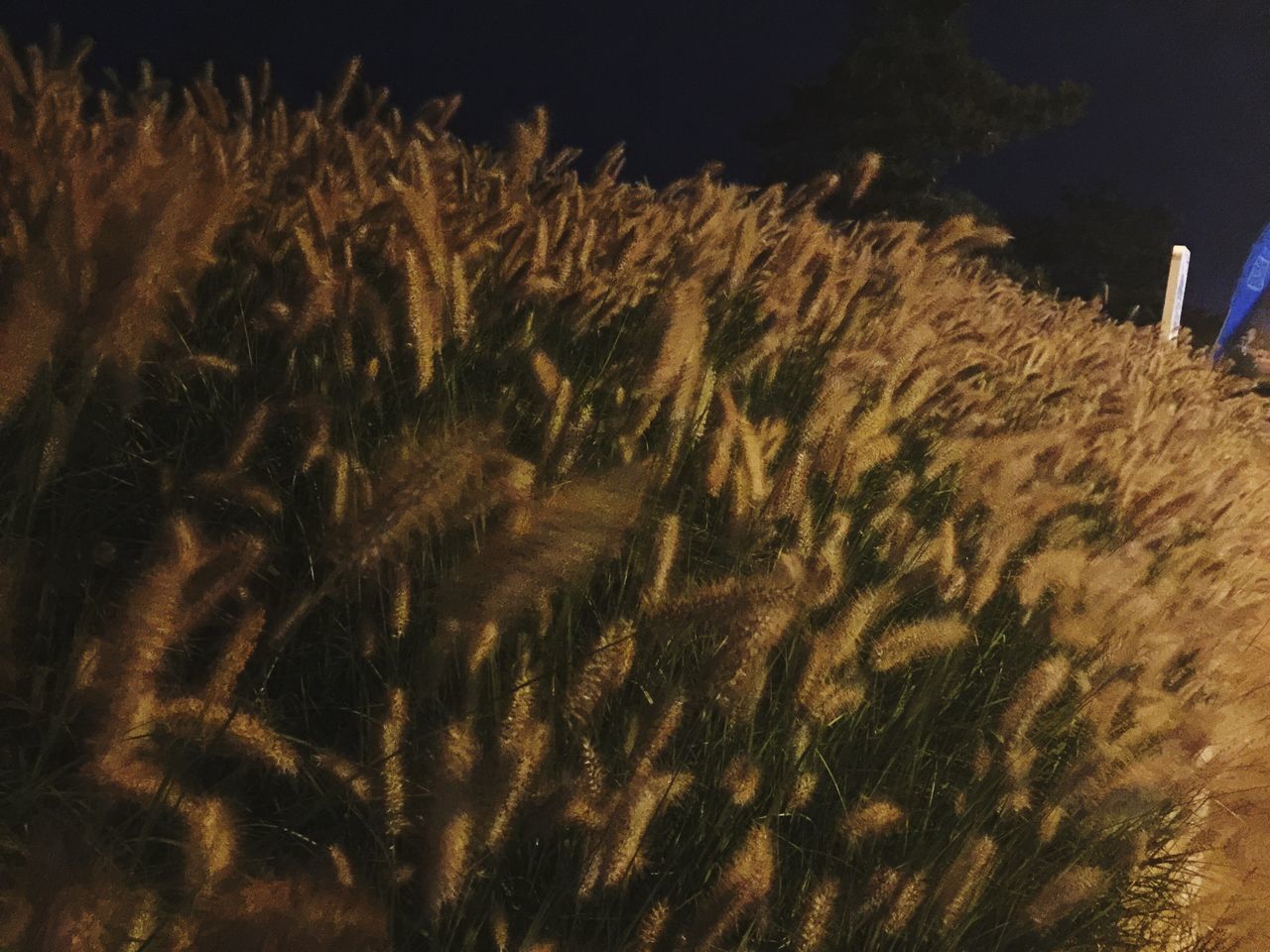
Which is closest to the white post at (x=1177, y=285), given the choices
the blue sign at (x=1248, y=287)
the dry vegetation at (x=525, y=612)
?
the blue sign at (x=1248, y=287)

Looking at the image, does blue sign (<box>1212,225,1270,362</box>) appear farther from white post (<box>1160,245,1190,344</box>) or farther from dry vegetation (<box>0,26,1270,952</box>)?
dry vegetation (<box>0,26,1270,952</box>)

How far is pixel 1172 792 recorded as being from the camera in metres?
2.05

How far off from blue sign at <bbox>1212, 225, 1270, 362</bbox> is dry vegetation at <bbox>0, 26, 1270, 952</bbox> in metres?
13.3

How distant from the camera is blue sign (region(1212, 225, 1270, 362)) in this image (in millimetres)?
14758

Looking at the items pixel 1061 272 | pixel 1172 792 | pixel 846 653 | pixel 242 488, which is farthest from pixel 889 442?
pixel 1061 272

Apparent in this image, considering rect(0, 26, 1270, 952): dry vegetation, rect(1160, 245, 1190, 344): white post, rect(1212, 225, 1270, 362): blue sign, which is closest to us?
rect(0, 26, 1270, 952): dry vegetation

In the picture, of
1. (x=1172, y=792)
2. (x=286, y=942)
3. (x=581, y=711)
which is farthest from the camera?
(x=1172, y=792)

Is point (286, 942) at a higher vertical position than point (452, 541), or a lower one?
lower

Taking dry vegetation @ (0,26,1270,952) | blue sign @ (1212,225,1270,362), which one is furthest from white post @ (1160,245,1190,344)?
dry vegetation @ (0,26,1270,952)

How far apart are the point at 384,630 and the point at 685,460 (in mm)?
703

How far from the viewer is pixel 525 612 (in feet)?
5.85

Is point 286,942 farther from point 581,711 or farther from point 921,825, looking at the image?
point 921,825

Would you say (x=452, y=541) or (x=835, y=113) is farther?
(x=835, y=113)

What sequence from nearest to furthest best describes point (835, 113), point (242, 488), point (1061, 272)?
point (242, 488), point (835, 113), point (1061, 272)
